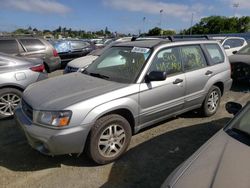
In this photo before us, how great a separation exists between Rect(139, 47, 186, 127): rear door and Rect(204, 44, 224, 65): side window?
1048 mm

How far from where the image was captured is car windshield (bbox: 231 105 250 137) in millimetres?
2496

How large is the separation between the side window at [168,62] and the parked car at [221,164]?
1.82 m

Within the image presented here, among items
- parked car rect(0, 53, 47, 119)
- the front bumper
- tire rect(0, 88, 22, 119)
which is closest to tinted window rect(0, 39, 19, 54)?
parked car rect(0, 53, 47, 119)

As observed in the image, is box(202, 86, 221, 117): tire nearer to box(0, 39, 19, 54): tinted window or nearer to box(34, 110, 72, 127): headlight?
box(34, 110, 72, 127): headlight

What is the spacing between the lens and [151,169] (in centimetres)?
347

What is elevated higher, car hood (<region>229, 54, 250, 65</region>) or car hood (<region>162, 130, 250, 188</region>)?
car hood (<region>229, 54, 250, 65</region>)

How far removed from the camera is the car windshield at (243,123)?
250cm

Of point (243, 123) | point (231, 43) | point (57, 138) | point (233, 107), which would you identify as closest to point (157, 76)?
point (233, 107)

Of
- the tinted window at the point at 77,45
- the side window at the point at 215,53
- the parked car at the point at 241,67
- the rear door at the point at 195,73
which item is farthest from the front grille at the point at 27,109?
the tinted window at the point at 77,45

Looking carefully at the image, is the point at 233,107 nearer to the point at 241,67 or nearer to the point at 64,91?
the point at 64,91

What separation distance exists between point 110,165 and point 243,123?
185 centimetres

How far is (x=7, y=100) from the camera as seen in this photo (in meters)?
5.30

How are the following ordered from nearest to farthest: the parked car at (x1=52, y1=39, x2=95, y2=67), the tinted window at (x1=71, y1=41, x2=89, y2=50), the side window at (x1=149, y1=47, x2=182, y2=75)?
the side window at (x1=149, y1=47, x2=182, y2=75), the parked car at (x1=52, y1=39, x2=95, y2=67), the tinted window at (x1=71, y1=41, x2=89, y2=50)

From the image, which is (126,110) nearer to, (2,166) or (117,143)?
(117,143)
